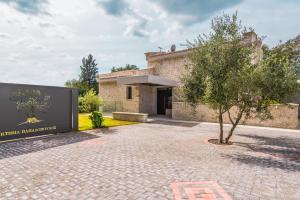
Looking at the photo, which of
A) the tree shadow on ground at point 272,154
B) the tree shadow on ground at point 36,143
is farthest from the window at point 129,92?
the tree shadow on ground at point 272,154

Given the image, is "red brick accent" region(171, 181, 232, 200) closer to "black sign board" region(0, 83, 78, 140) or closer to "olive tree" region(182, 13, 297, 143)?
"olive tree" region(182, 13, 297, 143)

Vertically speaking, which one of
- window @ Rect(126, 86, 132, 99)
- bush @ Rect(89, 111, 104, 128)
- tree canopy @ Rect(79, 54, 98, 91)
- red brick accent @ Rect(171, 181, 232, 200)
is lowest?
red brick accent @ Rect(171, 181, 232, 200)

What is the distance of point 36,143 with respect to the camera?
9.59 m

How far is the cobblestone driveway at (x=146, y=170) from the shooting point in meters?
4.80

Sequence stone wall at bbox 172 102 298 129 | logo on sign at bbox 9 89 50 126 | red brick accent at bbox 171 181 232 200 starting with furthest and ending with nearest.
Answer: stone wall at bbox 172 102 298 129
logo on sign at bbox 9 89 50 126
red brick accent at bbox 171 181 232 200

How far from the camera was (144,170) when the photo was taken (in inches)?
247

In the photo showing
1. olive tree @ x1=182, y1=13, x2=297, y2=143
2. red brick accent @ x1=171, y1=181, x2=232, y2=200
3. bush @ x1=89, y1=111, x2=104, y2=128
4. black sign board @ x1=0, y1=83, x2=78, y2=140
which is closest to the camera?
red brick accent @ x1=171, y1=181, x2=232, y2=200

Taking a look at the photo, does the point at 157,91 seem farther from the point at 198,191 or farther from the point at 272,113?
the point at 198,191

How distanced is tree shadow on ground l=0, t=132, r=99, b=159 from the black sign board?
539 millimetres

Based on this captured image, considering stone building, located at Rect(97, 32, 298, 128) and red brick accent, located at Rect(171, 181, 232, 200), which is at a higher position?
stone building, located at Rect(97, 32, 298, 128)

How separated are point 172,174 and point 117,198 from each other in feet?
6.39

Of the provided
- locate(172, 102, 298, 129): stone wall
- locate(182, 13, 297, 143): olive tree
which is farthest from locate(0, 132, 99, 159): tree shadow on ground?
locate(172, 102, 298, 129): stone wall

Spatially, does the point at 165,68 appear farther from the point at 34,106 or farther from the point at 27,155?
the point at 27,155

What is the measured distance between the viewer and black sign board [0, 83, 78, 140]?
9.95 meters
